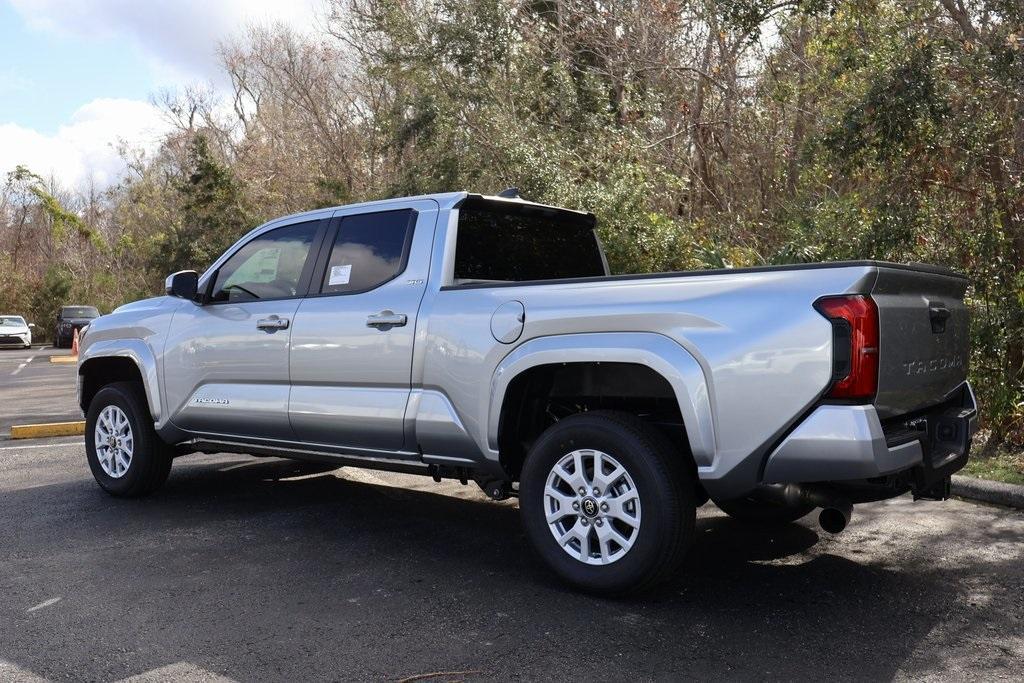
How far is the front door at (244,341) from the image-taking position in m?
6.04

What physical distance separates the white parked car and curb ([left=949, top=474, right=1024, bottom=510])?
37606 mm

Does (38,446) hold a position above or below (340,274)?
below

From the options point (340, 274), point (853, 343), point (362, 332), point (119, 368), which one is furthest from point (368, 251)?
point (853, 343)

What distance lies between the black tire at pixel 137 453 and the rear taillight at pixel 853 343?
476 cm

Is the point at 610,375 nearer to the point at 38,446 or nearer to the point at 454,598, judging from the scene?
the point at 454,598

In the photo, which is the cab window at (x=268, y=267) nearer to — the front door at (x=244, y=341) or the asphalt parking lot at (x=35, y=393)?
the front door at (x=244, y=341)

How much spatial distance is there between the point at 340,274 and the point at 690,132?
1296 centimetres

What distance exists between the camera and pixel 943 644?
13.2 ft

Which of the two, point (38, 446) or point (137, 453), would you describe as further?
point (38, 446)

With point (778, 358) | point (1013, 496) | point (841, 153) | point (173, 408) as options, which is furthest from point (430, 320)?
point (841, 153)

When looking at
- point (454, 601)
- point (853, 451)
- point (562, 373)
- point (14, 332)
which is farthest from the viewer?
point (14, 332)

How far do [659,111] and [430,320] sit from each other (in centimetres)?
1282

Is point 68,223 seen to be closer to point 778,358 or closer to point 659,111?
point 659,111

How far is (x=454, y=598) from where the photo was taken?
470 cm
